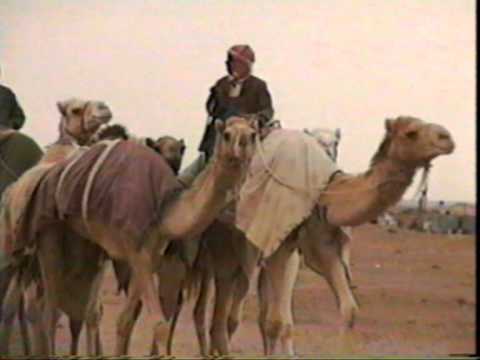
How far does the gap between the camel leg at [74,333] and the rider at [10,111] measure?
Result: 1.00 m

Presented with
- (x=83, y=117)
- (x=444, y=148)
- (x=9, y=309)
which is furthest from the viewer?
(x=9, y=309)

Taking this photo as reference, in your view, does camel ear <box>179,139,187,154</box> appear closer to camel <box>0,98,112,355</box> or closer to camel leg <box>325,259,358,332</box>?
camel <box>0,98,112,355</box>

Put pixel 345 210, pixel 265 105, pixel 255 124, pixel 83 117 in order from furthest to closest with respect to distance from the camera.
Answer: pixel 83 117
pixel 265 105
pixel 255 124
pixel 345 210

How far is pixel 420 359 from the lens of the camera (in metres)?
6.56

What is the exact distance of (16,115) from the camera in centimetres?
734

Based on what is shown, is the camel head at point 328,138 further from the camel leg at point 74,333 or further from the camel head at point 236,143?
the camel leg at point 74,333

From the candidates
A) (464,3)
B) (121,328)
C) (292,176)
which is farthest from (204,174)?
(464,3)

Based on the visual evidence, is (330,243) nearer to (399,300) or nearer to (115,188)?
(399,300)

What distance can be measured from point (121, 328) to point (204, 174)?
0.84 metres

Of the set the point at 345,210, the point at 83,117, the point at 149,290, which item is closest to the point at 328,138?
the point at 345,210

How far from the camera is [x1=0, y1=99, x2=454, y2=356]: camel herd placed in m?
6.45

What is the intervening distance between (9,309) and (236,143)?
167 cm

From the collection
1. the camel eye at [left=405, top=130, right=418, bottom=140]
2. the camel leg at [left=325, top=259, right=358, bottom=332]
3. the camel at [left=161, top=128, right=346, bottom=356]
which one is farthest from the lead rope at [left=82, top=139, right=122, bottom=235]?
the camel eye at [left=405, top=130, right=418, bottom=140]

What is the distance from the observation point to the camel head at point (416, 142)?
20.6 feet
